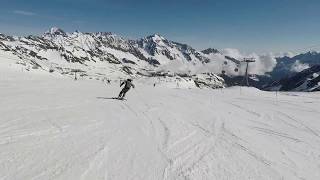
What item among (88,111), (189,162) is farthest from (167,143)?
(88,111)

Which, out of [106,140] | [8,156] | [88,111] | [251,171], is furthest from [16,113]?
[251,171]

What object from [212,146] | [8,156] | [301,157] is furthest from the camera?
[212,146]

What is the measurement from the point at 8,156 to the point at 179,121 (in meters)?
10.2

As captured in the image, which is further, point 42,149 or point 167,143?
point 167,143

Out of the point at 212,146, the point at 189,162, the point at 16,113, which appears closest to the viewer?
the point at 189,162

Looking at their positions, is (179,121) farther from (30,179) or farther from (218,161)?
(30,179)

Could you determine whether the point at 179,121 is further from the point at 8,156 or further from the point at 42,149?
the point at 8,156

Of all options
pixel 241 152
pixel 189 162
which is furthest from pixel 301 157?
pixel 189 162

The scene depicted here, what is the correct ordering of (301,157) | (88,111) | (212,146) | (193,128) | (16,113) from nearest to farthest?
(301,157) → (212,146) → (193,128) → (16,113) → (88,111)

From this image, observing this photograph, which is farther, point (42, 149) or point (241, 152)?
point (241, 152)

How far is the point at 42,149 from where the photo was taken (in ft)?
35.8

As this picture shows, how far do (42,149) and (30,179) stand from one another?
2.82 m

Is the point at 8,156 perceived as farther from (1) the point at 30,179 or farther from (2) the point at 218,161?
(2) the point at 218,161

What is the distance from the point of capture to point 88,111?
2052cm
